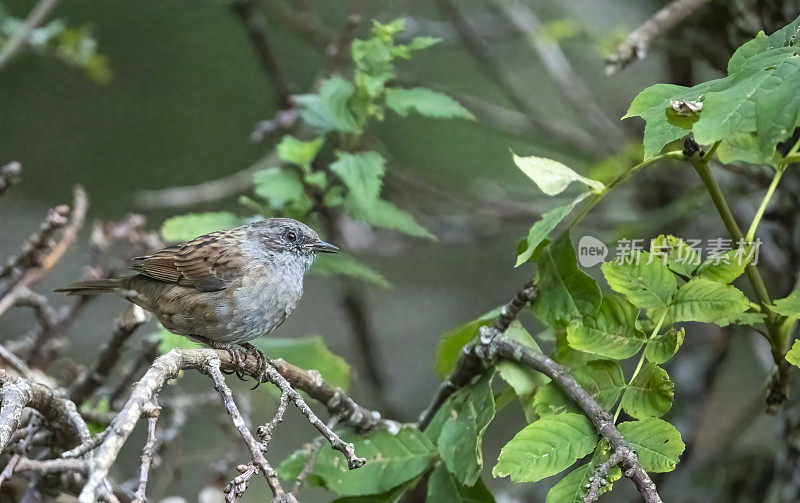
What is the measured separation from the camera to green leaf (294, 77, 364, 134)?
2.50 meters

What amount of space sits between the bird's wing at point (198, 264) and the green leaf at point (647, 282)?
136 centimetres

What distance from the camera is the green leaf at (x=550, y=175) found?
1.76m

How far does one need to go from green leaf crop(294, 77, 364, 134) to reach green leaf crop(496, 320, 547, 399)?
89 centimetres

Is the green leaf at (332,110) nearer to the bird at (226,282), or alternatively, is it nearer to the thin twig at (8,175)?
the bird at (226,282)

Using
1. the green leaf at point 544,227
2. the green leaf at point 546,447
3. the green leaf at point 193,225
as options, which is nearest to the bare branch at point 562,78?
the green leaf at point 193,225

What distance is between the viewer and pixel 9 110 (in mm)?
5219

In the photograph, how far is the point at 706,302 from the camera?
1.68m

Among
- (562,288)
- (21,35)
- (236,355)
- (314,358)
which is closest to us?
(562,288)

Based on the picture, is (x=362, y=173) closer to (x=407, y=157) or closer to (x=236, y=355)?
(x=236, y=355)

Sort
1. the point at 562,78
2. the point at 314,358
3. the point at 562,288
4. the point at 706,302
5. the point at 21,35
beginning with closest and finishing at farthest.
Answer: the point at 706,302, the point at 562,288, the point at 314,358, the point at 21,35, the point at 562,78

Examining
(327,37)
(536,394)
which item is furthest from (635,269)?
(327,37)

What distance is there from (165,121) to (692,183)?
11.3 feet

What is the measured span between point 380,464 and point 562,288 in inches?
25.9

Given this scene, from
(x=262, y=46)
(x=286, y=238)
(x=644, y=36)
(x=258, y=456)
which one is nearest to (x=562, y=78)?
(x=262, y=46)
